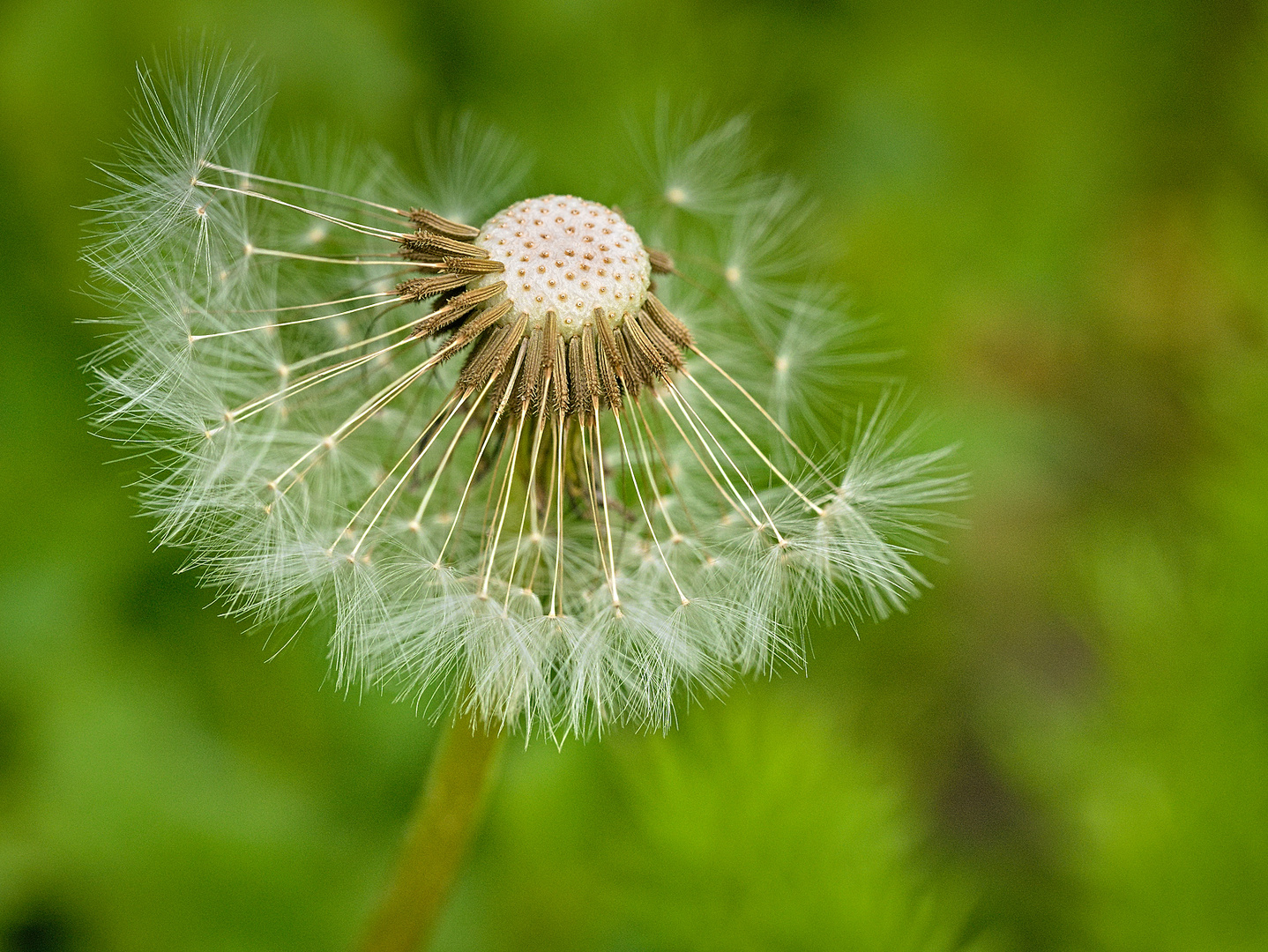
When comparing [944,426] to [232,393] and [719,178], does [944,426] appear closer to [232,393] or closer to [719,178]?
[719,178]

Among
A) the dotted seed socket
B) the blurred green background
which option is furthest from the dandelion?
the blurred green background

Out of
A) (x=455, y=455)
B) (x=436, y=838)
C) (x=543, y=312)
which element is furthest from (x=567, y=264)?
(x=436, y=838)

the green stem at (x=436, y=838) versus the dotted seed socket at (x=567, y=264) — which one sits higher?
the dotted seed socket at (x=567, y=264)

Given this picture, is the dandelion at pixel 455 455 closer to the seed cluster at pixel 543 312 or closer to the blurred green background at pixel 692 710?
the seed cluster at pixel 543 312

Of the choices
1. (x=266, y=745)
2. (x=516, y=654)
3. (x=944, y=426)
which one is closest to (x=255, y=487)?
(x=516, y=654)

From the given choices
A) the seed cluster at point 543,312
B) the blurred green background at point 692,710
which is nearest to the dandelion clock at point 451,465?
Answer: the seed cluster at point 543,312

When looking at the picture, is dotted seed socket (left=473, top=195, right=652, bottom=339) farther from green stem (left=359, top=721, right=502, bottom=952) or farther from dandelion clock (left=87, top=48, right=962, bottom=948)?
green stem (left=359, top=721, right=502, bottom=952)
